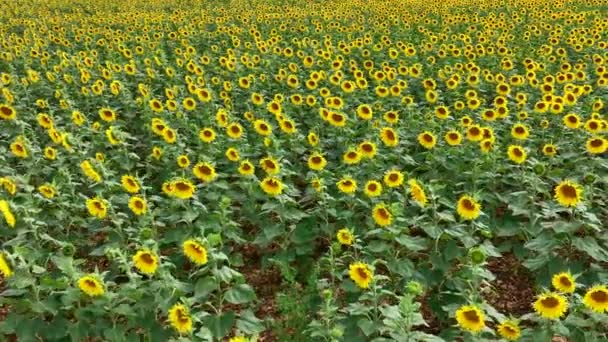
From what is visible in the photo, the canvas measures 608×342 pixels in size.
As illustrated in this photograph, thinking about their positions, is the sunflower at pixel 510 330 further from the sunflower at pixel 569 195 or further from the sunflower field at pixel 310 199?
the sunflower at pixel 569 195

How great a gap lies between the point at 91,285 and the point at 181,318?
633mm

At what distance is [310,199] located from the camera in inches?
219

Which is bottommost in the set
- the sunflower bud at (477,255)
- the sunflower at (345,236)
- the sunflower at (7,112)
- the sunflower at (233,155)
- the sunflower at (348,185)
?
the sunflower at (7,112)

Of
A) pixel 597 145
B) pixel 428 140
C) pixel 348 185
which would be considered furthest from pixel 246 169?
pixel 597 145

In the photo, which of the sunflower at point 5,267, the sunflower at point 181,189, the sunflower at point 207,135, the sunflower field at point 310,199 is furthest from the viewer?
the sunflower at point 207,135

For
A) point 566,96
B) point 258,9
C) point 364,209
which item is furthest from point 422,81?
point 258,9

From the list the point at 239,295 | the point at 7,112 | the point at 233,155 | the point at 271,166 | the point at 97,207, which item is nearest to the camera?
the point at 239,295

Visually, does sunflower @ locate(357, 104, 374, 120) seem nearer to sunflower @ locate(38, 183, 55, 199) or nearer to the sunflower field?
the sunflower field

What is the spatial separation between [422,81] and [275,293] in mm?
4931

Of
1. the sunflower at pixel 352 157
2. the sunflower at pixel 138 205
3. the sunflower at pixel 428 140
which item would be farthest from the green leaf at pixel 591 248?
the sunflower at pixel 138 205

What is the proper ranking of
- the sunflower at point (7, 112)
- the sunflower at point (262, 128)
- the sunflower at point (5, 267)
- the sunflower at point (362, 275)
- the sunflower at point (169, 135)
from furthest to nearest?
the sunflower at point (7, 112) → the sunflower at point (262, 128) → the sunflower at point (169, 135) → the sunflower at point (362, 275) → the sunflower at point (5, 267)

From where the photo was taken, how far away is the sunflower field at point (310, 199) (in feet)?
12.7

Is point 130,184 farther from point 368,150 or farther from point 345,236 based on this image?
point 368,150

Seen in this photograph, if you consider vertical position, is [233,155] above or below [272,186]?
below
